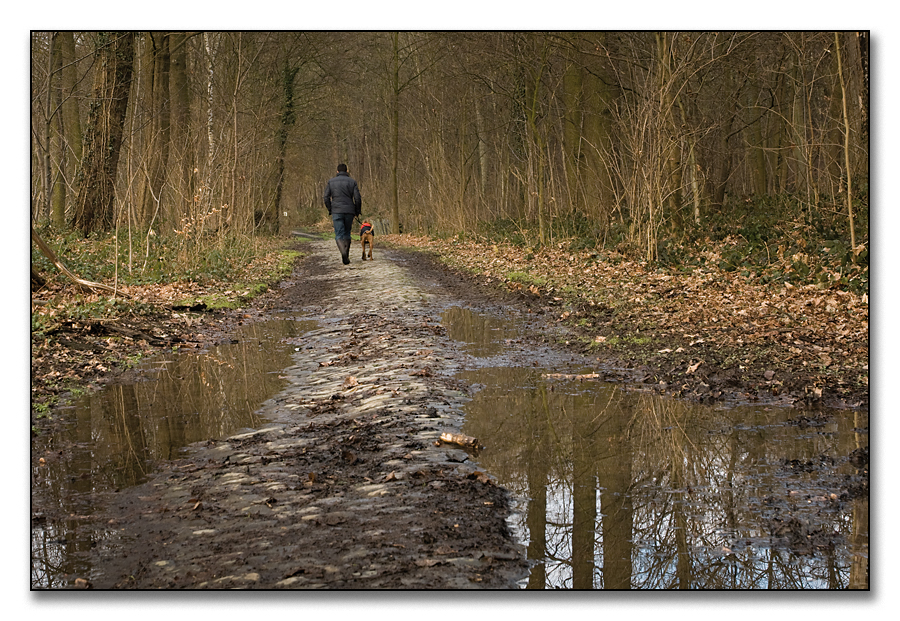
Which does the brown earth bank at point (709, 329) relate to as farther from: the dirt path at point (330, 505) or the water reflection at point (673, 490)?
the dirt path at point (330, 505)

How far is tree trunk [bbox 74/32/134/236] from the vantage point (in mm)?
14711

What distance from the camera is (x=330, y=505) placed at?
354cm

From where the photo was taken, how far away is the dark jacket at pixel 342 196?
1603 centimetres

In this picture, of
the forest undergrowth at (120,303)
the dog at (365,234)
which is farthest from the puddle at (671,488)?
the dog at (365,234)

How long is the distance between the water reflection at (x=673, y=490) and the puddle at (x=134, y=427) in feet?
Result: 6.11

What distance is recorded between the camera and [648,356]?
6.80m

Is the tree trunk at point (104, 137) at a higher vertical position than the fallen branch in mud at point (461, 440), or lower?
higher

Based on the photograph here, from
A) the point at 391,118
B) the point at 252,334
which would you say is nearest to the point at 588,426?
the point at 252,334

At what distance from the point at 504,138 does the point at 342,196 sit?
994 centimetres

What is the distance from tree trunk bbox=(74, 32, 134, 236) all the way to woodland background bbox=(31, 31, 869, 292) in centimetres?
5

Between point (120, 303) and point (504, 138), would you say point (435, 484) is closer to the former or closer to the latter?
point (120, 303)

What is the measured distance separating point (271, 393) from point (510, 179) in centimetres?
2044

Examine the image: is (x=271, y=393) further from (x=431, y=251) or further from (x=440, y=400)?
(x=431, y=251)

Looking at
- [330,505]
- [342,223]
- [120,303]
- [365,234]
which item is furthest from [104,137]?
[330,505]
